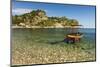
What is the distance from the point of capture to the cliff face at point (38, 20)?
8.06 feet

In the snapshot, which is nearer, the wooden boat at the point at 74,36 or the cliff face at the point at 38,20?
the cliff face at the point at 38,20

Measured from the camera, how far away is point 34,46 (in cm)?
252

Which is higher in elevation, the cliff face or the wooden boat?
the cliff face

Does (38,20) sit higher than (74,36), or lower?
higher

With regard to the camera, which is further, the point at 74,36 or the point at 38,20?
the point at 74,36

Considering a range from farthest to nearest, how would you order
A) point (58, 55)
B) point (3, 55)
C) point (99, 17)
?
point (99, 17) < point (58, 55) < point (3, 55)

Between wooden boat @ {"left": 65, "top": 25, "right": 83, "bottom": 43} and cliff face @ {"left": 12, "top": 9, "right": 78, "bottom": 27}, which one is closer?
cliff face @ {"left": 12, "top": 9, "right": 78, "bottom": 27}

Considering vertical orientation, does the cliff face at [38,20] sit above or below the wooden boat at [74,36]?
above

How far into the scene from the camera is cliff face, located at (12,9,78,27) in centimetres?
246

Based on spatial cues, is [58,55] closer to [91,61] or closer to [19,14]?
[91,61]

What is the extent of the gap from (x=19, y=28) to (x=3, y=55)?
13.7 inches

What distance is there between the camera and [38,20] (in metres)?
2.54

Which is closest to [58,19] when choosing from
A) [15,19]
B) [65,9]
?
[65,9]

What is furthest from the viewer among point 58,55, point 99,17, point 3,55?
point 99,17
